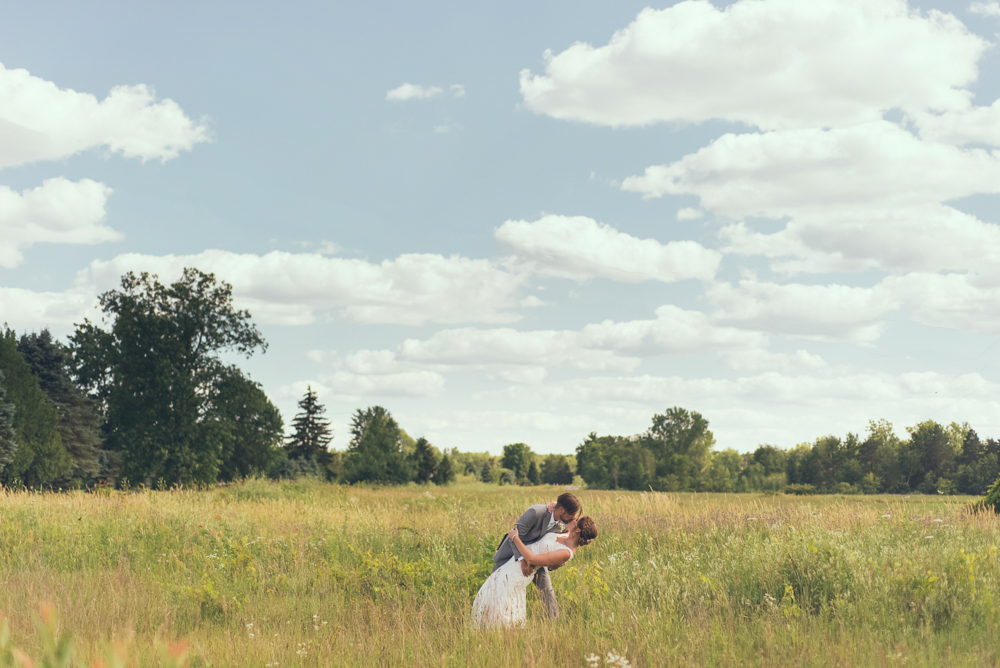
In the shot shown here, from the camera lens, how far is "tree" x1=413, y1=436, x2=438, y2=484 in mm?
73562

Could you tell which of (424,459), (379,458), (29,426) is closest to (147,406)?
(29,426)

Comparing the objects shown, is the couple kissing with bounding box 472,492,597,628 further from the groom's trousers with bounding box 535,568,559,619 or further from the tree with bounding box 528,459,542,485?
the tree with bounding box 528,459,542,485

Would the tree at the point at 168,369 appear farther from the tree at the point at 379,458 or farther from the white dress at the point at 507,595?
the white dress at the point at 507,595

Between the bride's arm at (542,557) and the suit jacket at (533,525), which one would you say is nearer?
the bride's arm at (542,557)

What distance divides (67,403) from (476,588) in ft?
141

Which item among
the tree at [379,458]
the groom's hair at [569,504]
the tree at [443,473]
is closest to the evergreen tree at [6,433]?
the tree at [379,458]

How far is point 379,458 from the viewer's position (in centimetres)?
6044

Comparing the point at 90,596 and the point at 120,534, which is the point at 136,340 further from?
the point at 90,596

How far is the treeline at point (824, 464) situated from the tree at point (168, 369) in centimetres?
3927

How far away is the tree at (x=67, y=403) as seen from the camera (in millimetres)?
39688

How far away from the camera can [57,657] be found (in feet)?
4.04

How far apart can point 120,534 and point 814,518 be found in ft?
39.3

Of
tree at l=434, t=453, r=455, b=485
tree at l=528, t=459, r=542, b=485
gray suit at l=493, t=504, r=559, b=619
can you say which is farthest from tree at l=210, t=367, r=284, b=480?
tree at l=528, t=459, r=542, b=485

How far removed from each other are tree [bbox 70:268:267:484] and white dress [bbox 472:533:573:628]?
33.1 meters
